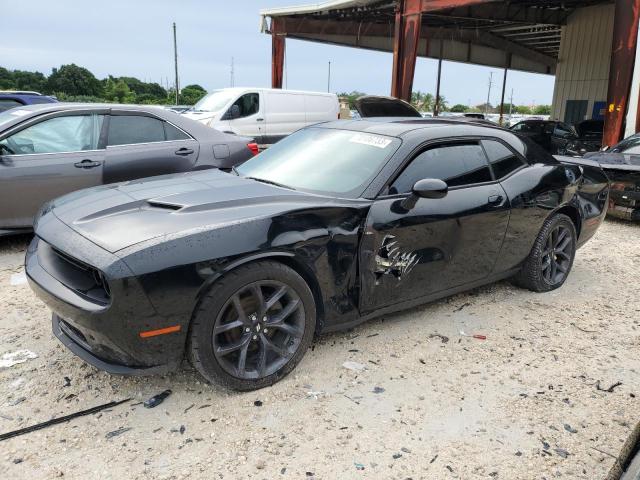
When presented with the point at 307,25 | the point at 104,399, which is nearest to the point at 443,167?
the point at 104,399

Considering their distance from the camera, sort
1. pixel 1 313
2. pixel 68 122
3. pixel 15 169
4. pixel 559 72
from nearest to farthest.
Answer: pixel 1 313 → pixel 15 169 → pixel 68 122 → pixel 559 72

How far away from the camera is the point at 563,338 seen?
3.57 metres

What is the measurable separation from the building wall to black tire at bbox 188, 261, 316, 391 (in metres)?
21.9

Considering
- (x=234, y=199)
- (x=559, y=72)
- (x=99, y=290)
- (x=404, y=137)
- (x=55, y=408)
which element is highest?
(x=559, y=72)

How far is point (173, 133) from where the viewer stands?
564 cm

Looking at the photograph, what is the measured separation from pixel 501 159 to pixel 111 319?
3.02 metres

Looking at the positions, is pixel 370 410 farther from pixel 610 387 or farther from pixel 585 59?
pixel 585 59

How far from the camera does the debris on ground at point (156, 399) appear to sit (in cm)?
264

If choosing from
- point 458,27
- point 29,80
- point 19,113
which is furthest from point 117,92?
point 19,113

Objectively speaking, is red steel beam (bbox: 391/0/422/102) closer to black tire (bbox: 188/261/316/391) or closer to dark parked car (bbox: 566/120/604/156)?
dark parked car (bbox: 566/120/604/156)

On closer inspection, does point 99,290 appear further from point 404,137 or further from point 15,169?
point 15,169

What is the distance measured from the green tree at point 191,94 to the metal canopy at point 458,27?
2812cm

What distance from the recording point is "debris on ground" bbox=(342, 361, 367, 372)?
10.0ft

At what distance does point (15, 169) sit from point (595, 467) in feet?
16.5
